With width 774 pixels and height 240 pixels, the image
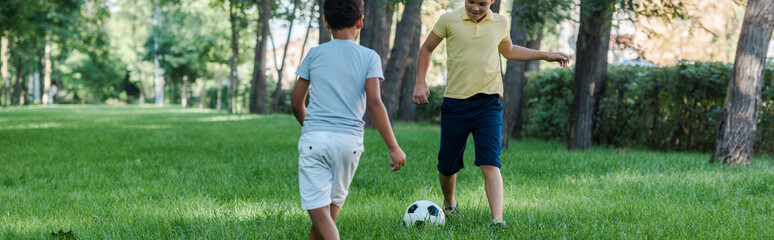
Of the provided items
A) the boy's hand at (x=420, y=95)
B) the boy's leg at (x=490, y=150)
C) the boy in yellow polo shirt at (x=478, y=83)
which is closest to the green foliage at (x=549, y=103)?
the boy in yellow polo shirt at (x=478, y=83)

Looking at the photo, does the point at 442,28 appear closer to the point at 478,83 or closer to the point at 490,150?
the point at 478,83

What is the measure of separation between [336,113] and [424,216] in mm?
1311

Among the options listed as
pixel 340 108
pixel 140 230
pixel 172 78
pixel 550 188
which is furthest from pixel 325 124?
pixel 172 78

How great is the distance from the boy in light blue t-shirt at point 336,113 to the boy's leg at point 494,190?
3.77 feet

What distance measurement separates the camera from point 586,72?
9.88 metres

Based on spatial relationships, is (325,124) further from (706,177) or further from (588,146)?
(588,146)

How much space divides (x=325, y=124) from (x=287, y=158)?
17.7ft

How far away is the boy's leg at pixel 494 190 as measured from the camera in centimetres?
387

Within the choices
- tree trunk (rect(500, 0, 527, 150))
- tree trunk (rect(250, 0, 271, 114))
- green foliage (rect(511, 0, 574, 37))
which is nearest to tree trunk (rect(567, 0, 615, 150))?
green foliage (rect(511, 0, 574, 37))

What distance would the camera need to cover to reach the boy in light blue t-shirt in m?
2.89

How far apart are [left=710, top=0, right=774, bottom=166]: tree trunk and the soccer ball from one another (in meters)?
5.09

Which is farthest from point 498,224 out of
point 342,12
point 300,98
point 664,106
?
point 664,106

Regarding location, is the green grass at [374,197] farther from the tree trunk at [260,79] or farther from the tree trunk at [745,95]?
the tree trunk at [260,79]

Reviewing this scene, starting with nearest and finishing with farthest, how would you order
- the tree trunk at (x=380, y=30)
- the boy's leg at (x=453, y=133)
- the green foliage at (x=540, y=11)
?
the boy's leg at (x=453, y=133), the green foliage at (x=540, y=11), the tree trunk at (x=380, y=30)
